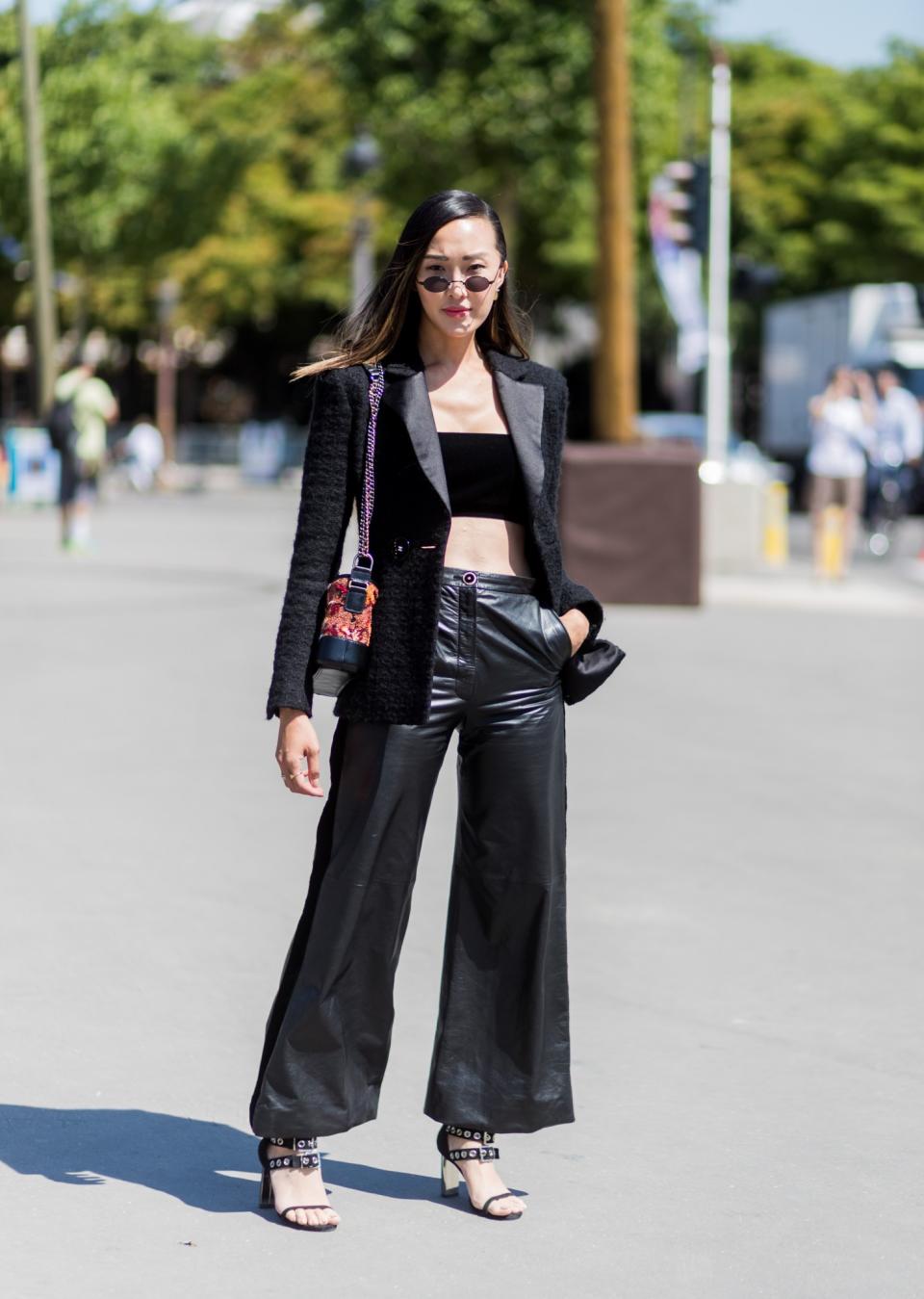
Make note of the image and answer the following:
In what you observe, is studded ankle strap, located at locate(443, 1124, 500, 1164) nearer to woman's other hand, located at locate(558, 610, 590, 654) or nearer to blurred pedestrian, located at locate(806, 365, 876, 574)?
woman's other hand, located at locate(558, 610, 590, 654)

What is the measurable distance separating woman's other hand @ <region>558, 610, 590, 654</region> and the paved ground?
0.98 m

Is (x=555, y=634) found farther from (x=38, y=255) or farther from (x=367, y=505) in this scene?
(x=38, y=255)

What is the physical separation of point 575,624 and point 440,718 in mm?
280

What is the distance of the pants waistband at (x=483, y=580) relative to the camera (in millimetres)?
3918

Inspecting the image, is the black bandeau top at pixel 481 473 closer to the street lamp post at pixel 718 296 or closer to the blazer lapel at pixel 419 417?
the blazer lapel at pixel 419 417

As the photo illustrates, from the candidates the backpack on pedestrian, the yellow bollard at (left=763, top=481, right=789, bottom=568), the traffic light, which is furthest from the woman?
the yellow bollard at (left=763, top=481, right=789, bottom=568)

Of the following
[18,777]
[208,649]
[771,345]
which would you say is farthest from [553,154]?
[18,777]

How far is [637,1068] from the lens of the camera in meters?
5.10

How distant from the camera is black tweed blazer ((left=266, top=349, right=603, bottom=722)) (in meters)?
3.88

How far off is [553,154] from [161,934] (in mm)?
34032

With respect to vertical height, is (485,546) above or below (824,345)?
below

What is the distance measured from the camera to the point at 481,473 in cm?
394

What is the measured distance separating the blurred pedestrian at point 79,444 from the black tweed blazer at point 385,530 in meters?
17.9

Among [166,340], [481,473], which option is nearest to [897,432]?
[481,473]
